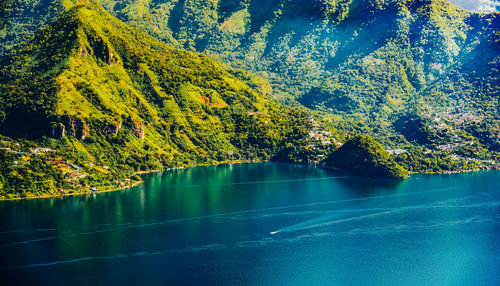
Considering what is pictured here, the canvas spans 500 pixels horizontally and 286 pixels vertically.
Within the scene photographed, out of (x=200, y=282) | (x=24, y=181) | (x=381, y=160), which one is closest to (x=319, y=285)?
(x=200, y=282)

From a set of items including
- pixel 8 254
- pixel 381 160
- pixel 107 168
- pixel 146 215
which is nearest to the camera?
pixel 8 254

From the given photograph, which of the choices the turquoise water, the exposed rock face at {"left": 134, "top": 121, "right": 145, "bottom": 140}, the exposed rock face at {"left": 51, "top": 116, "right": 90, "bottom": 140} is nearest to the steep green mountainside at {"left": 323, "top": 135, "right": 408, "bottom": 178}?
the turquoise water

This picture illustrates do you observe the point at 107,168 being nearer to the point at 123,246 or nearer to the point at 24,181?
the point at 24,181

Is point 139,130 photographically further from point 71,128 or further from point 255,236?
point 255,236

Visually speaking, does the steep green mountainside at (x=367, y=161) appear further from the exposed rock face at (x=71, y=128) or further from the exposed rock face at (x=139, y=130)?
the exposed rock face at (x=71, y=128)

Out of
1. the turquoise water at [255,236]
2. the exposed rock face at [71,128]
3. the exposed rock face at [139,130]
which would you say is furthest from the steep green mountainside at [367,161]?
the exposed rock face at [71,128]

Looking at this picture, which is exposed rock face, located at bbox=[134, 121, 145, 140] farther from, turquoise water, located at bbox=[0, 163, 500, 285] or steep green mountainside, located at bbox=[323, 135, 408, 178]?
steep green mountainside, located at bbox=[323, 135, 408, 178]

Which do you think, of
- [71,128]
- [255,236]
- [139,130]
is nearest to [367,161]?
[139,130]
